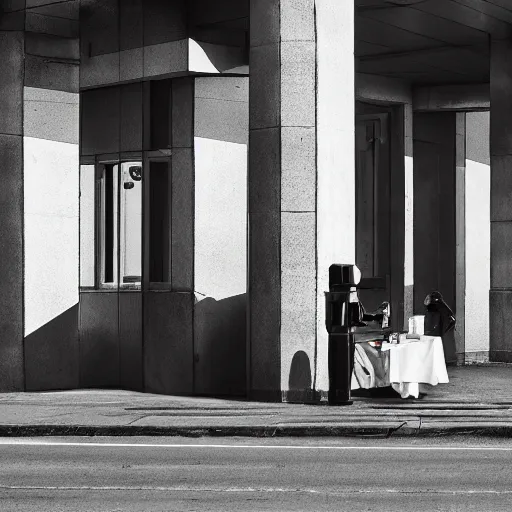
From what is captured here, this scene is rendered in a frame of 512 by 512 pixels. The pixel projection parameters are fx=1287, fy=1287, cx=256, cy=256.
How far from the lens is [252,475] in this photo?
32.8 ft

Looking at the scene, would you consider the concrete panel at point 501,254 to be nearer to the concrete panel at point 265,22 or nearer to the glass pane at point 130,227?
the glass pane at point 130,227

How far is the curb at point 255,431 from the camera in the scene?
12.8m

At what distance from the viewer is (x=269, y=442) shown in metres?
12.5

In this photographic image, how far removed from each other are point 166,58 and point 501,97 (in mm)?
7727

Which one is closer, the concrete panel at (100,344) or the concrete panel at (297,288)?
the concrete panel at (297,288)

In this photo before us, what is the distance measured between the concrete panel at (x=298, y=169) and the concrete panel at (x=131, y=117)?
148 inches

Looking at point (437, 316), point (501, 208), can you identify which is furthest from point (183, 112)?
point (501, 208)

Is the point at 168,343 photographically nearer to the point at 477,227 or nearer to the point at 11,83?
the point at 11,83

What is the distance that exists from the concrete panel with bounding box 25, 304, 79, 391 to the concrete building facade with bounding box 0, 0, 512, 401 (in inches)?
0.9

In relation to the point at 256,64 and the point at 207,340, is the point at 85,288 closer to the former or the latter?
the point at 207,340

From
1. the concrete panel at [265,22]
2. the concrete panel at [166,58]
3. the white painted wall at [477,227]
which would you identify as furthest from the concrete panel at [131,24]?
the white painted wall at [477,227]

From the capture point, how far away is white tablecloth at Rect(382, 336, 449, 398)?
1581cm

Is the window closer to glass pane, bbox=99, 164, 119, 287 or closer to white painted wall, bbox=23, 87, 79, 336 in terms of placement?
glass pane, bbox=99, 164, 119, 287

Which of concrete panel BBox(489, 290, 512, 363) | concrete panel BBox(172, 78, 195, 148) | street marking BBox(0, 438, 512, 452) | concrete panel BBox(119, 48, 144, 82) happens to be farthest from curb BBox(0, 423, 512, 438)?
concrete panel BBox(489, 290, 512, 363)
